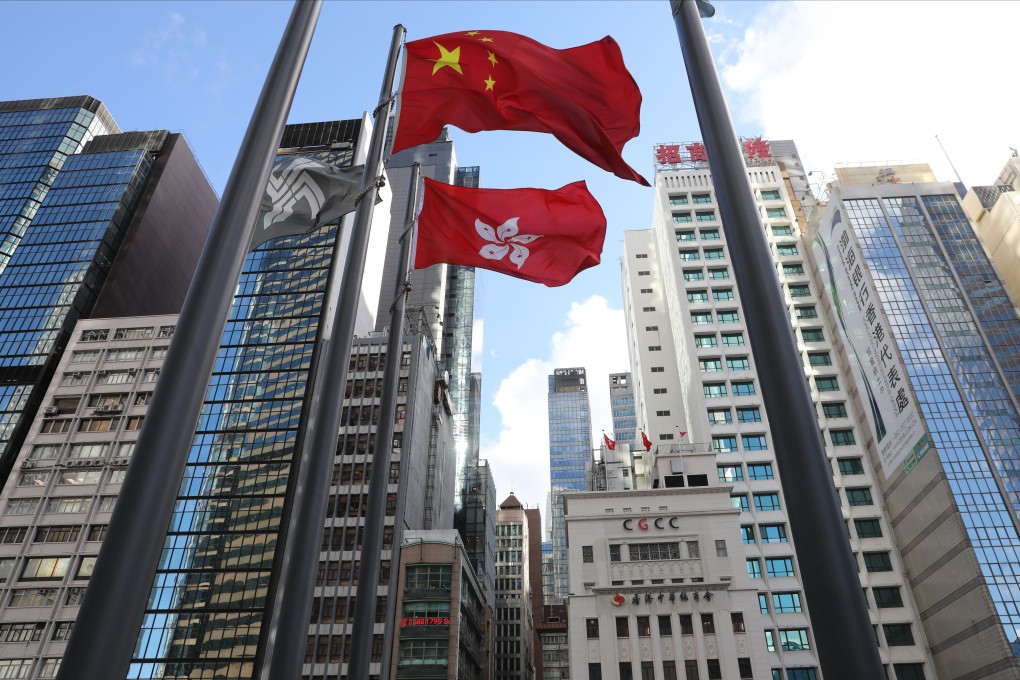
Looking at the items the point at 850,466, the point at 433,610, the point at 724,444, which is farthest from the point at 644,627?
the point at 850,466

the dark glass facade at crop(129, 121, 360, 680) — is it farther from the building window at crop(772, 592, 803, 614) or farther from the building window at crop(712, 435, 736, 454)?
the building window at crop(772, 592, 803, 614)

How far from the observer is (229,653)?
84188 millimetres

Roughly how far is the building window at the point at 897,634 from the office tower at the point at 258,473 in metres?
50.8

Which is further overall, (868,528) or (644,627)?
(868,528)

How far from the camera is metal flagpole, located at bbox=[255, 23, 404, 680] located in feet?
30.1

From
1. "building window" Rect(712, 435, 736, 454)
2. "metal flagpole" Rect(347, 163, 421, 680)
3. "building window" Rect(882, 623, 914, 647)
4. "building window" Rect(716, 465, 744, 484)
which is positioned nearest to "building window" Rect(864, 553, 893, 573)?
"building window" Rect(882, 623, 914, 647)

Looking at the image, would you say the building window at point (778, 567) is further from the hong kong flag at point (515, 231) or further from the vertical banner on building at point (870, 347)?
the hong kong flag at point (515, 231)

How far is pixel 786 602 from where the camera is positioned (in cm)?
6950

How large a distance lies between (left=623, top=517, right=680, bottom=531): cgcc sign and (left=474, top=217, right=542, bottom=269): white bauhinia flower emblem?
177 feet

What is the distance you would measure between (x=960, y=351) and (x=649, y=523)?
38.9 meters

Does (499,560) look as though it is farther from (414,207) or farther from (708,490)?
(414,207)

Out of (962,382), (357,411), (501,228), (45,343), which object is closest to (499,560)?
(357,411)

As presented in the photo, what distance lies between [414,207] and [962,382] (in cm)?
7441

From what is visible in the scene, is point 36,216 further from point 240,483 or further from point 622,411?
point 622,411
